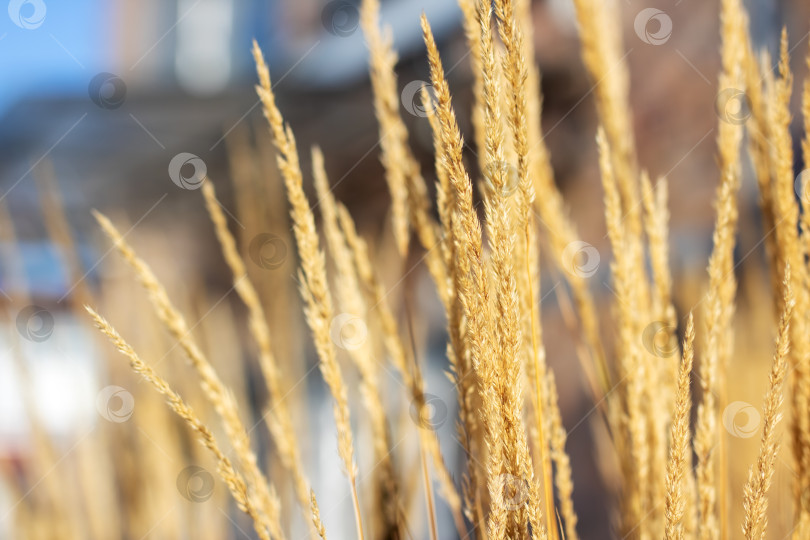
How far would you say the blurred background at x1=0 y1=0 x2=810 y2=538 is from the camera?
1.53m

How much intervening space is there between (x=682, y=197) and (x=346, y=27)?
1.49 meters

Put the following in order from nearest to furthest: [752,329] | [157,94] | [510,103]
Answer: [510,103] < [752,329] < [157,94]

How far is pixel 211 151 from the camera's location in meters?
3.10

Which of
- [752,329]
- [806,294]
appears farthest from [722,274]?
[752,329]

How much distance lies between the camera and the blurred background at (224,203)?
1529 mm

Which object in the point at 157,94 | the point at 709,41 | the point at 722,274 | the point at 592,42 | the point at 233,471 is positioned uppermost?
the point at 157,94

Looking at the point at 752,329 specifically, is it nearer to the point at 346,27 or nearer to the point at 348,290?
the point at 348,290

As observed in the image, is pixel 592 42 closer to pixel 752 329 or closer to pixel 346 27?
pixel 752 329

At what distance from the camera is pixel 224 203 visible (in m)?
3.62

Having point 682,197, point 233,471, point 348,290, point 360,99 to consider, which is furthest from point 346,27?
point 233,471

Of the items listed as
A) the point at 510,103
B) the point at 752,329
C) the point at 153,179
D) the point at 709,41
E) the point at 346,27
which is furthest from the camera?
the point at 153,179

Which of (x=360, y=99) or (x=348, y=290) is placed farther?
(x=360, y=99)

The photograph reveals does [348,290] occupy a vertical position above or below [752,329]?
above

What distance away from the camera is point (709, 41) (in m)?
2.24
